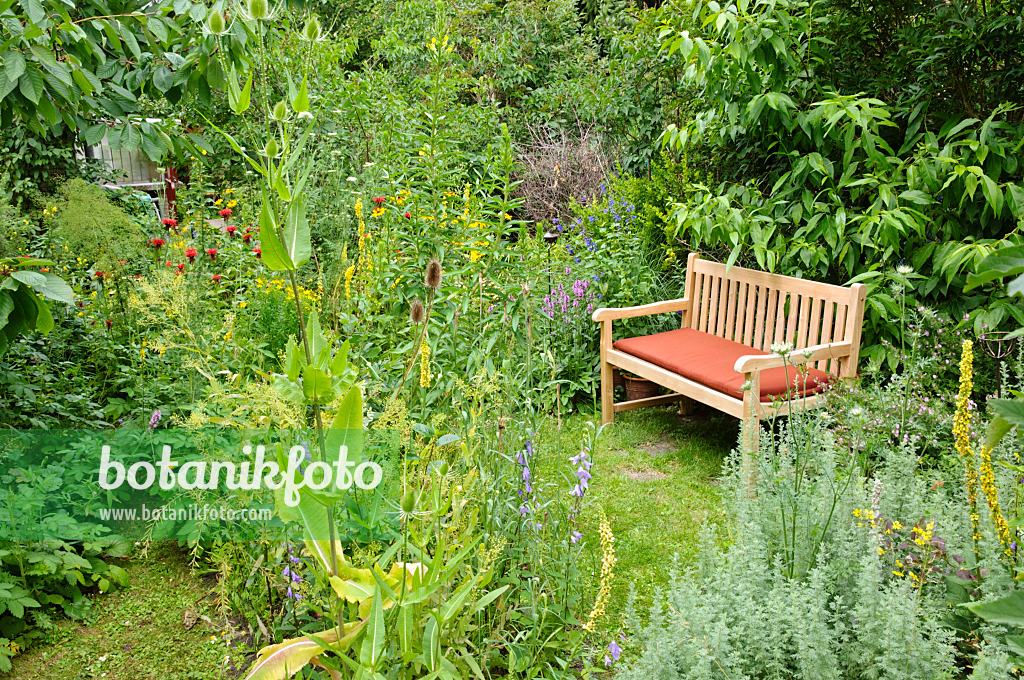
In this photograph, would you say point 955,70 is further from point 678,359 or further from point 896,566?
point 896,566

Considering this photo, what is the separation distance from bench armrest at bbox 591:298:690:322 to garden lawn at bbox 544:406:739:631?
0.65 m

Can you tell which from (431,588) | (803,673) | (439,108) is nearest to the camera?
(803,673)

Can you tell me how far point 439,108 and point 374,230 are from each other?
1.03 meters

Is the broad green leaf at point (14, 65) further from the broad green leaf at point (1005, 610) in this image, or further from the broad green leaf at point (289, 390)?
the broad green leaf at point (1005, 610)

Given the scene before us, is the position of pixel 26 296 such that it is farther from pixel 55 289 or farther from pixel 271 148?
pixel 271 148

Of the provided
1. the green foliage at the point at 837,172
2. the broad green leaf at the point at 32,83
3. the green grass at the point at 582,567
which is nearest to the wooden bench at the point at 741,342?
the green foliage at the point at 837,172

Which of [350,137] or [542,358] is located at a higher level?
[350,137]

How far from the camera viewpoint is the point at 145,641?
236cm

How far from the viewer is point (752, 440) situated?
10.9 feet

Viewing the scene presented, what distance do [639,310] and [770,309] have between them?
0.78 metres

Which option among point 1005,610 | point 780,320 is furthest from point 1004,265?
point 780,320

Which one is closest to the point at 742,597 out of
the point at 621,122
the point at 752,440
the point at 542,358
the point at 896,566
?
the point at 896,566

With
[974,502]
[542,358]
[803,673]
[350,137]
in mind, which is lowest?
[803,673]

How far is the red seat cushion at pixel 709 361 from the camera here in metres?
3.58
